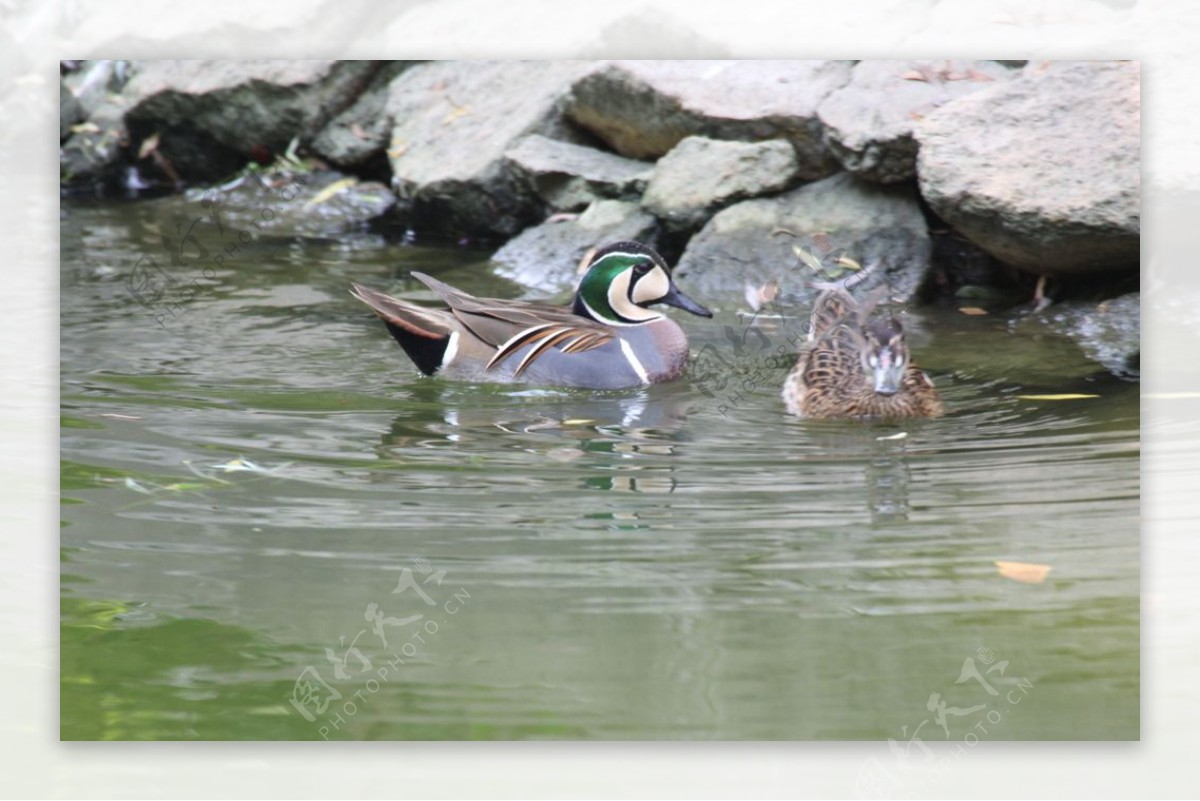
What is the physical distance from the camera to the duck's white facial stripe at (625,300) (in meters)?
6.00

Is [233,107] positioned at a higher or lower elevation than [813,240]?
higher

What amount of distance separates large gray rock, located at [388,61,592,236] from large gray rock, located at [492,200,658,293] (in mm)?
137

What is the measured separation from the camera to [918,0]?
4.79 metres

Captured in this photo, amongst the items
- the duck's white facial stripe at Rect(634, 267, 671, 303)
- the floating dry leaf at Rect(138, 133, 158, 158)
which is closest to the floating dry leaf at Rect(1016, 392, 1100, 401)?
the duck's white facial stripe at Rect(634, 267, 671, 303)

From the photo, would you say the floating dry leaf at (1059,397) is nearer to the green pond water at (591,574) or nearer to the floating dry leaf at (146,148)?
the green pond water at (591,574)

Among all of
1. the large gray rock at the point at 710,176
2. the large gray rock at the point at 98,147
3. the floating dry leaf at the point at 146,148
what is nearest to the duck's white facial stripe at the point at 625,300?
the large gray rock at the point at 710,176

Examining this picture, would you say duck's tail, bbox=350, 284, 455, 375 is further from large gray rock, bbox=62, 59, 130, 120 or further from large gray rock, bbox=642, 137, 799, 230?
large gray rock, bbox=642, 137, 799, 230

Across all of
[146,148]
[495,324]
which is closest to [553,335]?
[495,324]

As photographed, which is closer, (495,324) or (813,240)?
(495,324)

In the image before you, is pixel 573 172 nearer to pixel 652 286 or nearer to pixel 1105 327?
pixel 652 286

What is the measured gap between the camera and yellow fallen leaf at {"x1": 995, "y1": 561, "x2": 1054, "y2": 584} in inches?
170

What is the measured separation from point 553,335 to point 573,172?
1.33 m

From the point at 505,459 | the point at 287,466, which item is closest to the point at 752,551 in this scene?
the point at 505,459

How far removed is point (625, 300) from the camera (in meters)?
6.03
